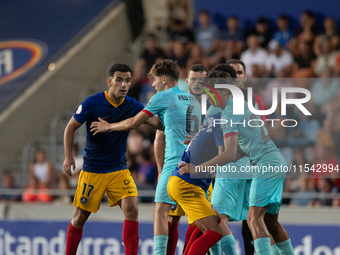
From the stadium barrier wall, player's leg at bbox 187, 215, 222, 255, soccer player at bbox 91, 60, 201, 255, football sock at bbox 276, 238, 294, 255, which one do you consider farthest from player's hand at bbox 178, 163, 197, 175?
the stadium barrier wall

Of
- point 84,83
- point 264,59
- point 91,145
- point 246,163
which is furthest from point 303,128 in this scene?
point 84,83

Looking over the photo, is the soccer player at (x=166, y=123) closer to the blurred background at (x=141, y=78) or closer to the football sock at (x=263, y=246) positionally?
the football sock at (x=263, y=246)

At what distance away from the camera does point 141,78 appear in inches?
444

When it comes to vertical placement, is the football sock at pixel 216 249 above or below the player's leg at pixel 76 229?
below

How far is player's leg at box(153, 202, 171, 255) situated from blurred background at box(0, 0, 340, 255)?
9.79 feet

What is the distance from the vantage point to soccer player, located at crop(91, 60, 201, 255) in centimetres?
532

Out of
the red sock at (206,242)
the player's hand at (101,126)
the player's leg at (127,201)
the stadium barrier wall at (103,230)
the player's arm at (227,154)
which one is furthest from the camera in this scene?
the stadium barrier wall at (103,230)

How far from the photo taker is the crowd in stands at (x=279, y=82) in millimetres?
8570

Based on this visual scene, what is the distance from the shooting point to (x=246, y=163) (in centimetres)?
554

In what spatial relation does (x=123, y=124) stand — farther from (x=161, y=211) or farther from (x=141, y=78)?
(x=141, y=78)

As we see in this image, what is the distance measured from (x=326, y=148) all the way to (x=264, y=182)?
3.71m

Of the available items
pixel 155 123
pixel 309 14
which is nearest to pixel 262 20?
pixel 309 14

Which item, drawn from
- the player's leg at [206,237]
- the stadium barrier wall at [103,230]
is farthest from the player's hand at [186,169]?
the stadium barrier wall at [103,230]

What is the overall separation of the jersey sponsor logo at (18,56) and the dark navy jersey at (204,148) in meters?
8.88
